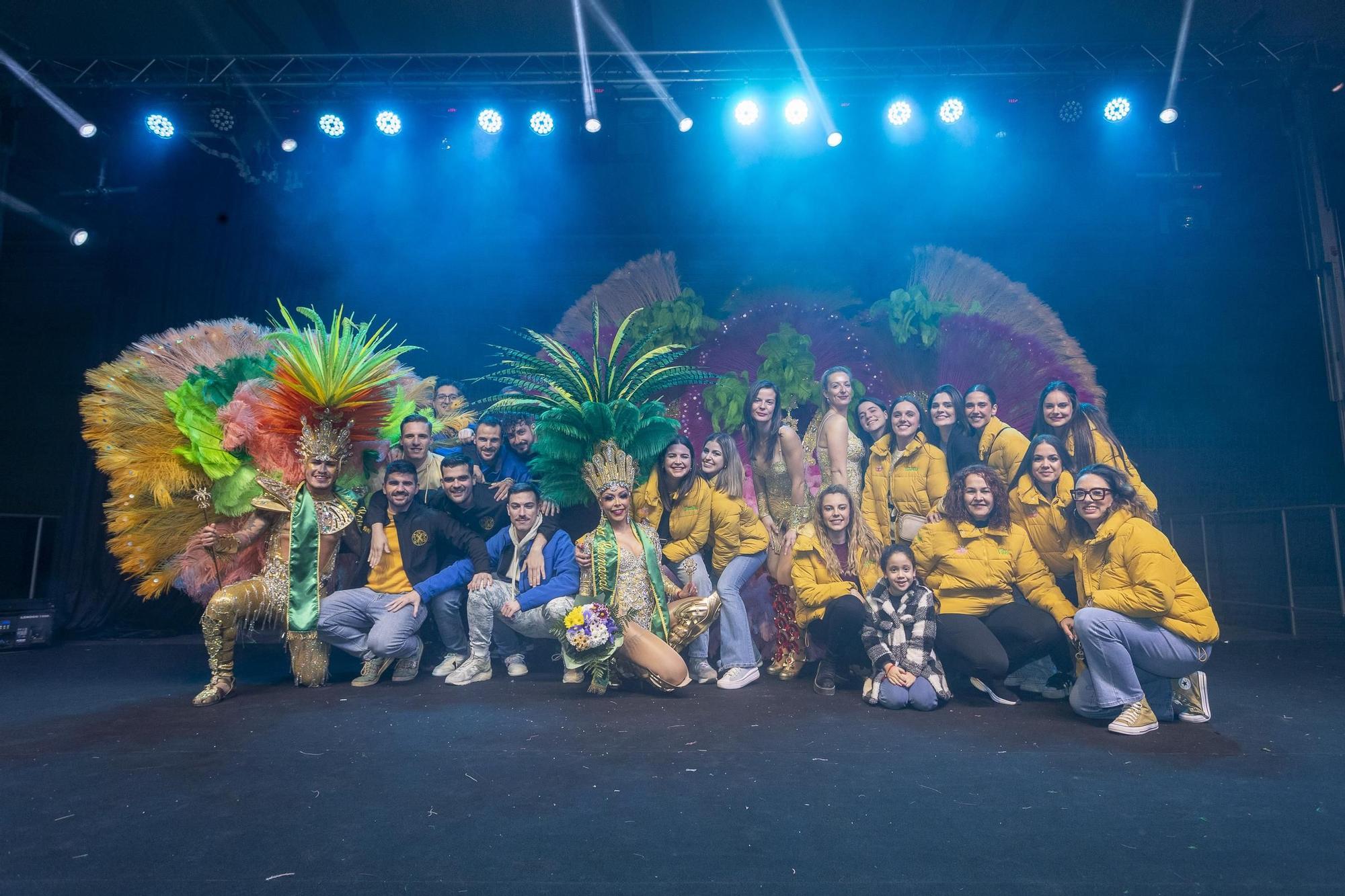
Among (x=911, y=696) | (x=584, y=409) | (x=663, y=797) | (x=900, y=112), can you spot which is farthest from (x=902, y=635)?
(x=900, y=112)

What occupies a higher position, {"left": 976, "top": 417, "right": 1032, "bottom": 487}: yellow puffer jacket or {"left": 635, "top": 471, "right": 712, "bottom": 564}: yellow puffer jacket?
{"left": 976, "top": 417, "right": 1032, "bottom": 487}: yellow puffer jacket

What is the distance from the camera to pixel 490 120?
6.13 m

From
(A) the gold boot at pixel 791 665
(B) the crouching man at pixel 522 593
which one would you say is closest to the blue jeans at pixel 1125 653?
(A) the gold boot at pixel 791 665

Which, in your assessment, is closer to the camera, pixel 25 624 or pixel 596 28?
pixel 25 624

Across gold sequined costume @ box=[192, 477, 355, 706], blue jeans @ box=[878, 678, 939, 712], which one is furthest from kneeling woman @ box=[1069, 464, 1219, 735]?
gold sequined costume @ box=[192, 477, 355, 706]

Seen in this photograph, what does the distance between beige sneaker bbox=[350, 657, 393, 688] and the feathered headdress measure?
4.51 feet

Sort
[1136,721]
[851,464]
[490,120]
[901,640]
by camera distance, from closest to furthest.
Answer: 1. [1136,721]
2. [901,640]
3. [851,464]
4. [490,120]

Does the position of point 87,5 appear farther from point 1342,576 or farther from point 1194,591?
point 1342,576

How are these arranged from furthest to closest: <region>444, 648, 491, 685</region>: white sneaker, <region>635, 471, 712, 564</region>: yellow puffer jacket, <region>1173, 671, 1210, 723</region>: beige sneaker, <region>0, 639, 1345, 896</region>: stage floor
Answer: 1. <region>635, 471, 712, 564</region>: yellow puffer jacket
2. <region>444, 648, 491, 685</region>: white sneaker
3. <region>1173, 671, 1210, 723</region>: beige sneaker
4. <region>0, 639, 1345, 896</region>: stage floor

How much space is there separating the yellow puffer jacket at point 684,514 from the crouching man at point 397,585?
1.00 m

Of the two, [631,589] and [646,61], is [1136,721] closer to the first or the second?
[631,589]

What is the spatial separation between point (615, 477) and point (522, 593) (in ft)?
2.99

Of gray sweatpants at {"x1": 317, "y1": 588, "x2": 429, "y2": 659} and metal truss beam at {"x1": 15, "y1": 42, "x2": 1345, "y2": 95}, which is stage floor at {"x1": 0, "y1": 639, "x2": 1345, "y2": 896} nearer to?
gray sweatpants at {"x1": 317, "y1": 588, "x2": 429, "y2": 659}

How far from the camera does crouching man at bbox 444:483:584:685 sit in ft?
14.3
